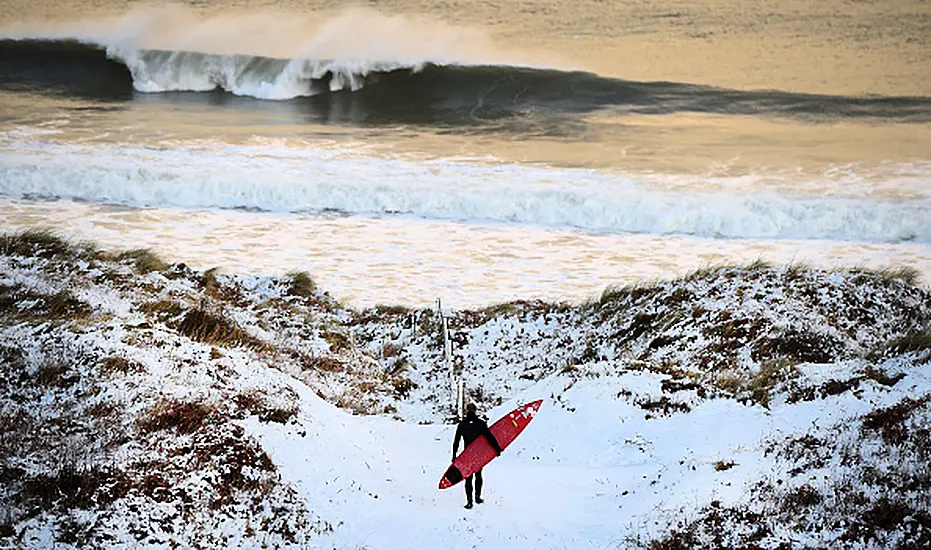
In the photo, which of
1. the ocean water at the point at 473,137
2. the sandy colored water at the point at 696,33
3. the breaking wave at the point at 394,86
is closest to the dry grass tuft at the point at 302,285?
the ocean water at the point at 473,137

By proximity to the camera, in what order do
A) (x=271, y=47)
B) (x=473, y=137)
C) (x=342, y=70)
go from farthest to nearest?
(x=271, y=47) < (x=342, y=70) < (x=473, y=137)

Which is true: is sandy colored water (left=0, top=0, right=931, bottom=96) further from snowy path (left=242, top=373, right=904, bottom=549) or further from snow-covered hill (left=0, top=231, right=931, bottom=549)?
snowy path (left=242, top=373, right=904, bottom=549)

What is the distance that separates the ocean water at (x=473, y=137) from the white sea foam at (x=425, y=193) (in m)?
0.14

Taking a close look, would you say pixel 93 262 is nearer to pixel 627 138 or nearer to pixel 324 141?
pixel 324 141

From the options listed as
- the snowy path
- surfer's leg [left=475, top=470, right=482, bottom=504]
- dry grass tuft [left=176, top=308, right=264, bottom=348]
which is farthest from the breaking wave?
surfer's leg [left=475, top=470, right=482, bottom=504]

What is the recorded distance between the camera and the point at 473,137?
48375 mm

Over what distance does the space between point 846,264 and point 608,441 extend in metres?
20.6

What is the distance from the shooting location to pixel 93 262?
26.4 metres

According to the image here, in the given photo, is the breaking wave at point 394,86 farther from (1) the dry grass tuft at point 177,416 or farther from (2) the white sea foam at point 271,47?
Answer: (1) the dry grass tuft at point 177,416

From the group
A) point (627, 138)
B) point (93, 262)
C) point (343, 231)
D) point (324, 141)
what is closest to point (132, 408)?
point (93, 262)

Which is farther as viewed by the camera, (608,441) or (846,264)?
(846,264)

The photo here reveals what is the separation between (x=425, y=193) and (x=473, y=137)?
31.1ft

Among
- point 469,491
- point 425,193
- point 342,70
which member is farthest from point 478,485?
point 342,70

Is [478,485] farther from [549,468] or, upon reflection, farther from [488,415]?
[488,415]
